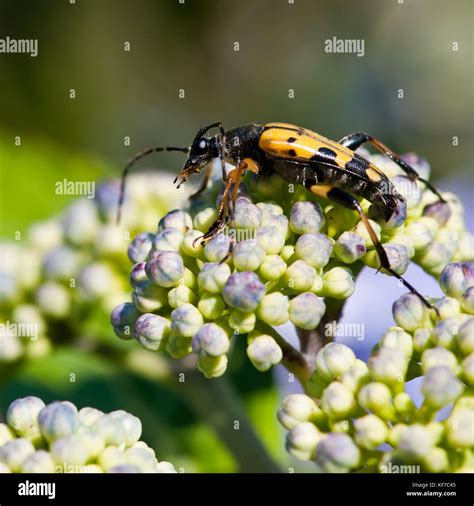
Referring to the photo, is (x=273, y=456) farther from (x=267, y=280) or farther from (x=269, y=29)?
(x=269, y=29)

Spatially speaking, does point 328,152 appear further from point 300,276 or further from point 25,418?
point 25,418

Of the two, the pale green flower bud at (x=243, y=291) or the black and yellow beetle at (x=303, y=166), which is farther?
the black and yellow beetle at (x=303, y=166)

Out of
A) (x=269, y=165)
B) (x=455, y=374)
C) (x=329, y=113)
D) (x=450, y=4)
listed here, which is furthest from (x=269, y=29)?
(x=455, y=374)

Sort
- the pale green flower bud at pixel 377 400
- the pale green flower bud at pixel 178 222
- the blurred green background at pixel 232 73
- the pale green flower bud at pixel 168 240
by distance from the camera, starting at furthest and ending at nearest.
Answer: the blurred green background at pixel 232 73
the pale green flower bud at pixel 178 222
the pale green flower bud at pixel 168 240
the pale green flower bud at pixel 377 400

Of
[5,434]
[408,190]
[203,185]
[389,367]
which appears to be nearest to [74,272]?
[203,185]

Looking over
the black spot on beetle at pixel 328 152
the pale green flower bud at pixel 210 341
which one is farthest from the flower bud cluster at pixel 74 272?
the pale green flower bud at pixel 210 341

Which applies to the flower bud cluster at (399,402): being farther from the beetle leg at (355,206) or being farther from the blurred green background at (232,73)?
the blurred green background at (232,73)

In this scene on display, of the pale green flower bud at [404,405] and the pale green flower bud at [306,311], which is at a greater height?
the pale green flower bud at [306,311]
